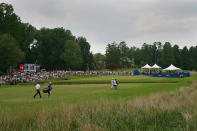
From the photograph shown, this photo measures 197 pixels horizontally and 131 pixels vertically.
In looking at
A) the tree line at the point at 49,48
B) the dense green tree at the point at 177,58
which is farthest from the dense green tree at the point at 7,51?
the dense green tree at the point at 177,58

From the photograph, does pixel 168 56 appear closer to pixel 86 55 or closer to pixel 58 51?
pixel 86 55

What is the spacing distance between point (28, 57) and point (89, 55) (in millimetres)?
32591

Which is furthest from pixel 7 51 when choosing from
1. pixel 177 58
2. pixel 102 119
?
pixel 177 58

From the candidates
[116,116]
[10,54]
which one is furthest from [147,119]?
[10,54]

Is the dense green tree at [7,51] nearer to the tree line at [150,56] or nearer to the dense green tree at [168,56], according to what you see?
the tree line at [150,56]

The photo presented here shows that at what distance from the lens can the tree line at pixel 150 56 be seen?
117 metres

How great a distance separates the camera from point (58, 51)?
93.7 meters

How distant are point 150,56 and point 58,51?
247ft

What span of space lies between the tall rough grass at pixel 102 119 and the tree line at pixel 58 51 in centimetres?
4535

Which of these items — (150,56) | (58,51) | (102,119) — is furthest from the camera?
(150,56)

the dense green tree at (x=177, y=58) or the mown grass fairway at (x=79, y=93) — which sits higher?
the dense green tree at (x=177, y=58)

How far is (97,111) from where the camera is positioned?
10094 mm

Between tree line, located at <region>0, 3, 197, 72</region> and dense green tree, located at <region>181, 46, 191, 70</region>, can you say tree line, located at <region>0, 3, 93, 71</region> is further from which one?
dense green tree, located at <region>181, 46, 191, 70</region>

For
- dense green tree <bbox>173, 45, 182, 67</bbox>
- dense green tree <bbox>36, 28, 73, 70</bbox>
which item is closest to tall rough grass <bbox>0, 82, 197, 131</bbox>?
dense green tree <bbox>36, 28, 73, 70</bbox>
